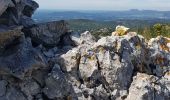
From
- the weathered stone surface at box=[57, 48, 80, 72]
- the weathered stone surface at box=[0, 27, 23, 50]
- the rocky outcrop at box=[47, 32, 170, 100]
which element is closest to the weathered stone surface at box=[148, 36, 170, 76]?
the rocky outcrop at box=[47, 32, 170, 100]

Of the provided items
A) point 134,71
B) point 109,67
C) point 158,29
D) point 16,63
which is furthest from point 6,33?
point 158,29

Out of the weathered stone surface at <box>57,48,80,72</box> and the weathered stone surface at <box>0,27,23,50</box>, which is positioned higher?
the weathered stone surface at <box>0,27,23,50</box>

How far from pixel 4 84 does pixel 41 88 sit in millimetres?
2738

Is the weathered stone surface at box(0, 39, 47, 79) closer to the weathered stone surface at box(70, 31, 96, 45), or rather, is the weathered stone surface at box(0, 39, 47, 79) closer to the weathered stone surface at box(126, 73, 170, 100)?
the weathered stone surface at box(70, 31, 96, 45)

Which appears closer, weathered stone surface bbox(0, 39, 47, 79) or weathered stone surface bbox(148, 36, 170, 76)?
weathered stone surface bbox(0, 39, 47, 79)

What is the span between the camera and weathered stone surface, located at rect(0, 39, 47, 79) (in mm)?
25703

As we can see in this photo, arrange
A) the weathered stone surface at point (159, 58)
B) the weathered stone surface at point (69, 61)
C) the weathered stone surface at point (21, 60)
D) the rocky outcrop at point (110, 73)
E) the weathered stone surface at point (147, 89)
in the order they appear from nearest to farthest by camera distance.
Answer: the weathered stone surface at point (21, 60) < the weathered stone surface at point (147, 89) < the rocky outcrop at point (110, 73) < the weathered stone surface at point (69, 61) < the weathered stone surface at point (159, 58)

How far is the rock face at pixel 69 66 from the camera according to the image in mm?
26328

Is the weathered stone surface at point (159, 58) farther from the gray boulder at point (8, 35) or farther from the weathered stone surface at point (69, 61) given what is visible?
the gray boulder at point (8, 35)

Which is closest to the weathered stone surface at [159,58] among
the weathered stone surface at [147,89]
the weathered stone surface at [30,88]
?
the weathered stone surface at [147,89]

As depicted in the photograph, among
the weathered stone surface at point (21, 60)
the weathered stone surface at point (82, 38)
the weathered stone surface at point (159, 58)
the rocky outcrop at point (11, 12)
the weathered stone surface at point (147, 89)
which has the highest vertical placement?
the rocky outcrop at point (11, 12)

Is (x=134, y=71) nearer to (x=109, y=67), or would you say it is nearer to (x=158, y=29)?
(x=109, y=67)

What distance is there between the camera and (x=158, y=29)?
266 feet

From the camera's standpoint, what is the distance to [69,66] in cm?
2808
